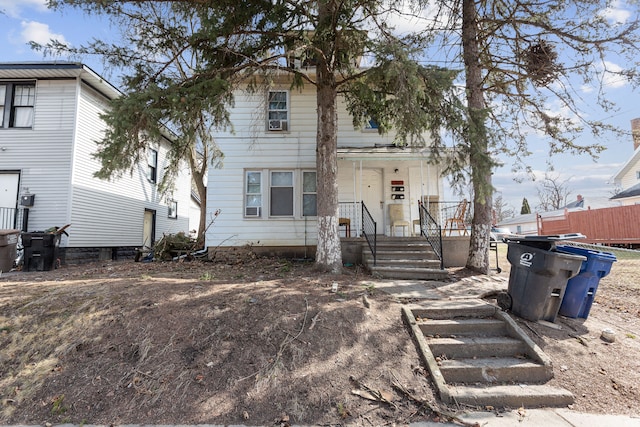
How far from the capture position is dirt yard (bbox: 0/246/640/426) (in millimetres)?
3129

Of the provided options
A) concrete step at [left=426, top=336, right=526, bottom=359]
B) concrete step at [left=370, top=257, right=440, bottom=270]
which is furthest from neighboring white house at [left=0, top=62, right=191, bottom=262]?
concrete step at [left=426, top=336, right=526, bottom=359]

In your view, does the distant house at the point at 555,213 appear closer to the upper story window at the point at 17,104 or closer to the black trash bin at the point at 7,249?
the black trash bin at the point at 7,249

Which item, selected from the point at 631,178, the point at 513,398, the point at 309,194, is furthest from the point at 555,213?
the point at 513,398

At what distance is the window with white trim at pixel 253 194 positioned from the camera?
10.6m

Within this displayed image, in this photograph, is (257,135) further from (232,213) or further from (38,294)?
(38,294)

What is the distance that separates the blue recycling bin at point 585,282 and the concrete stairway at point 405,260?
2641mm

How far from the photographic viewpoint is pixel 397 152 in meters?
9.59

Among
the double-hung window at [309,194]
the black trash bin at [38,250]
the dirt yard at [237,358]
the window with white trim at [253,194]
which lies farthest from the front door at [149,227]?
the dirt yard at [237,358]

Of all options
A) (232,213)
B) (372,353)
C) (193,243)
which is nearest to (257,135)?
(232,213)

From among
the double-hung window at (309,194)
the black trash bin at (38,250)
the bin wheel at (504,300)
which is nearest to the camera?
the bin wheel at (504,300)

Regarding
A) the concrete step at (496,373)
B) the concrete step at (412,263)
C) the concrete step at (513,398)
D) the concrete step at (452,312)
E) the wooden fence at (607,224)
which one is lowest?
the concrete step at (513,398)

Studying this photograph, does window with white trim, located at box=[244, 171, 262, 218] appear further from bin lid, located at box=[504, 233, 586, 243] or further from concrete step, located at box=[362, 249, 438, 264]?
bin lid, located at box=[504, 233, 586, 243]

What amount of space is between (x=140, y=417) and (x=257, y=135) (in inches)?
352

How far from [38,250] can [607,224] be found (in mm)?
26400
